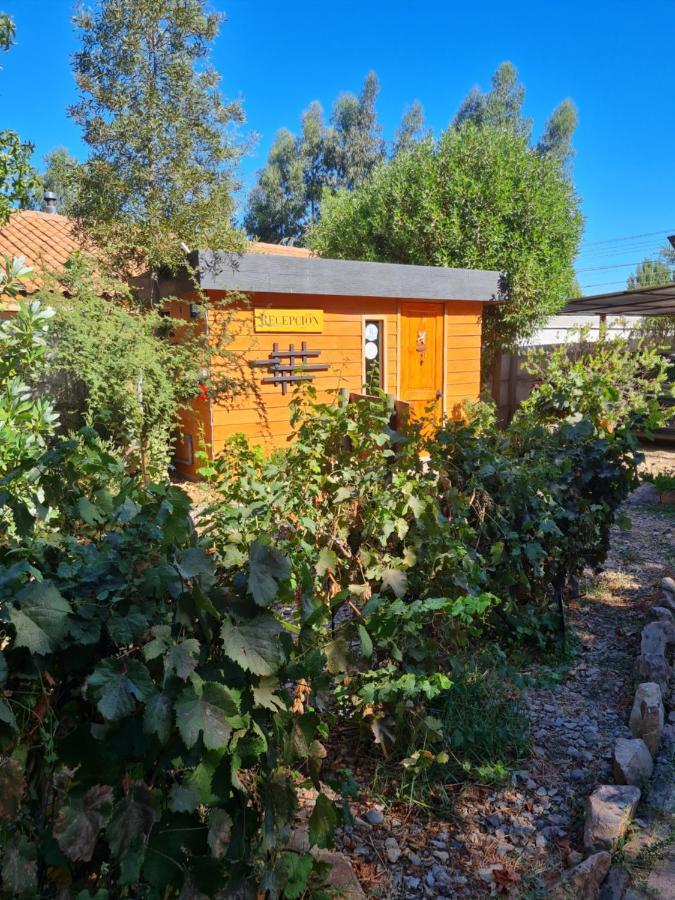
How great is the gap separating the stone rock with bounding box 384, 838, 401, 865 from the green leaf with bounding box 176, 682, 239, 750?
1.21 metres

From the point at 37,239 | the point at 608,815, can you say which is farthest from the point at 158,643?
the point at 37,239

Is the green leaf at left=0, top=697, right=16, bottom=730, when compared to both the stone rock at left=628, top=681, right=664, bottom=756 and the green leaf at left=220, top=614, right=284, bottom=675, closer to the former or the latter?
the green leaf at left=220, top=614, right=284, bottom=675

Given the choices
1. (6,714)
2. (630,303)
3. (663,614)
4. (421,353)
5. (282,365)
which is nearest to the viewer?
(6,714)

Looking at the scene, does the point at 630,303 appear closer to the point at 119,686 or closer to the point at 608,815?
the point at 608,815

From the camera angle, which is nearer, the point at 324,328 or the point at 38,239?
the point at 324,328

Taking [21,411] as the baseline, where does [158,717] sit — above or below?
below

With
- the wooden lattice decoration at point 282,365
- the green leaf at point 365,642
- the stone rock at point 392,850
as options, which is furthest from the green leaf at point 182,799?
the wooden lattice decoration at point 282,365

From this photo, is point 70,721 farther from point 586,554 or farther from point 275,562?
point 586,554

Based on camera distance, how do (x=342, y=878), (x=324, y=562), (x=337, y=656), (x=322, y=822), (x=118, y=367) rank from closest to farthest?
(x=322, y=822) < (x=342, y=878) < (x=337, y=656) < (x=324, y=562) < (x=118, y=367)

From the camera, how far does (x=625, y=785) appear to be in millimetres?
2338

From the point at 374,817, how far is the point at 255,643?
134 cm

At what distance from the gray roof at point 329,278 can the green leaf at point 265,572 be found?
6.19 metres

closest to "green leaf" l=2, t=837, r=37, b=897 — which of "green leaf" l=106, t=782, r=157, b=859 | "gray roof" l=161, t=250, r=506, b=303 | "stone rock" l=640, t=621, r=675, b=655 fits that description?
"green leaf" l=106, t=782, r=157, b=859

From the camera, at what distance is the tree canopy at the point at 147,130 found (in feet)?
25.8
